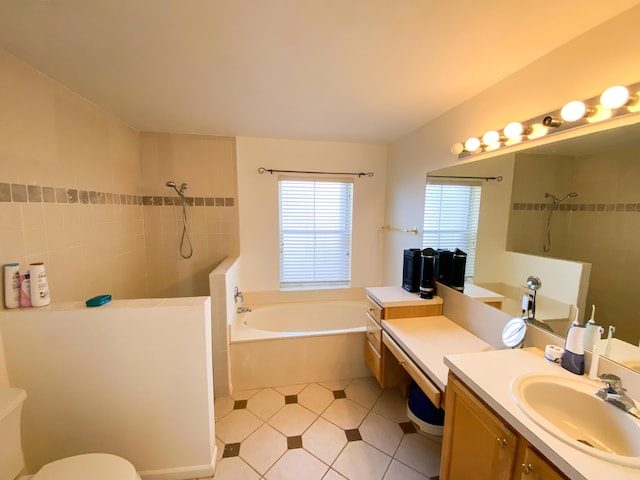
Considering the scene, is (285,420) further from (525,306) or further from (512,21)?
(512,21)

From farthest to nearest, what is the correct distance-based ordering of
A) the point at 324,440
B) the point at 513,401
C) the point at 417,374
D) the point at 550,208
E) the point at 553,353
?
1. the point at 324,440
2. the point at 417,374
3. the point at 550,208
4. the point at 553,353
5. the point at 513,401

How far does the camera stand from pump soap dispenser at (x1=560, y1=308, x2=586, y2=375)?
3.48 ft

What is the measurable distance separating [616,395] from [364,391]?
5.57 feet

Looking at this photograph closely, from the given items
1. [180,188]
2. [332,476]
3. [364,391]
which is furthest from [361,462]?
[180,188]

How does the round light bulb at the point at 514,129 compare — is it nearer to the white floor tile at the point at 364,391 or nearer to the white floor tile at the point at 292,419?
the white floor tile at the point at 364,391

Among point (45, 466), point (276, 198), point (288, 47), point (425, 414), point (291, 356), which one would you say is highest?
point (288, 47)

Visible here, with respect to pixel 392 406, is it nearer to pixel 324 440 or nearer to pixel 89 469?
pixel 324 440

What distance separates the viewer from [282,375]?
2.31 m

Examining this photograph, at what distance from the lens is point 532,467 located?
80 centimetres

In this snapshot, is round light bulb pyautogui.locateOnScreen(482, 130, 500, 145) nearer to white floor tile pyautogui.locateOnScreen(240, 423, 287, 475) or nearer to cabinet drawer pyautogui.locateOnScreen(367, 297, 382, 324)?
cabinet drawer pyautogui.locateOnScreen(367, 297, 382, 324)

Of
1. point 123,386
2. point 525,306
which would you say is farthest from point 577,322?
point 123,386

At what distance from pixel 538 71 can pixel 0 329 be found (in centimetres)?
292

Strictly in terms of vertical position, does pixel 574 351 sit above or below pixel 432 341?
above

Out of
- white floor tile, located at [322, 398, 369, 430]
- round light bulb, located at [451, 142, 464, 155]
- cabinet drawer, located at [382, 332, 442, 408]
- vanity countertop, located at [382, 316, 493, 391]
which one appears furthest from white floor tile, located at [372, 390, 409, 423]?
round light bulb, located at [451, 142, 464, 155]
